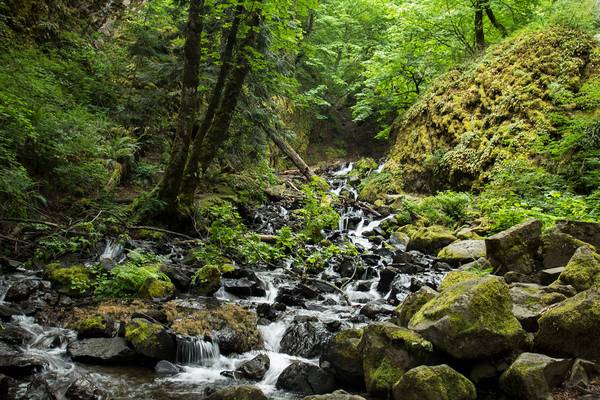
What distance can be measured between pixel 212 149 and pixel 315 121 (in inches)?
768

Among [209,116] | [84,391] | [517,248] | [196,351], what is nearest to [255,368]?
[196,351]

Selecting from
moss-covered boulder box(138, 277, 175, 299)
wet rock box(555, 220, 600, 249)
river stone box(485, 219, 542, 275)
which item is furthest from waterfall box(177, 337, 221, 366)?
wet rock box(555, 220, 600, 249)

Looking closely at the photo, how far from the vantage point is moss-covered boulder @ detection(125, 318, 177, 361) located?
198 inches

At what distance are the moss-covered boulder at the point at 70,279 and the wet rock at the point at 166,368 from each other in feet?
7.06

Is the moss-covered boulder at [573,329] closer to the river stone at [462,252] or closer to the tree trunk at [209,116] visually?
the river stone at [462,252]

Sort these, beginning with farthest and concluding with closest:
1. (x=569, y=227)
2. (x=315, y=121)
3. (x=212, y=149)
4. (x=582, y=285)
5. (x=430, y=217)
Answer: (x=315, y=121) < (x=430, y=217) < (x=212, y=149) < (x=569, y=227) < (x=582, y=285)

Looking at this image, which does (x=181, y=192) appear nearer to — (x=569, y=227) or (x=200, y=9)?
(x=200, y=9)

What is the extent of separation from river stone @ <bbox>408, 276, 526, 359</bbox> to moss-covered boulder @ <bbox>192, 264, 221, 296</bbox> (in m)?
3.95

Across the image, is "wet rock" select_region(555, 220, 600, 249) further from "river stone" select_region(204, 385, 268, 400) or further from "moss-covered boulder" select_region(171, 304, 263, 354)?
"river stone" select_region(204, 385, 268, 400)

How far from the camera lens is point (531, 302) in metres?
4.75

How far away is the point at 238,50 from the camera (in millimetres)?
9766

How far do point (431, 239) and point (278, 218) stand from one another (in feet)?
15.7

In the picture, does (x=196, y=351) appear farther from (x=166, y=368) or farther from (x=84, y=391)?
(x=84, y=391)

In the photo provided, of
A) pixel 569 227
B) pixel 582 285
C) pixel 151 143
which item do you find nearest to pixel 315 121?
pixel 151 143
